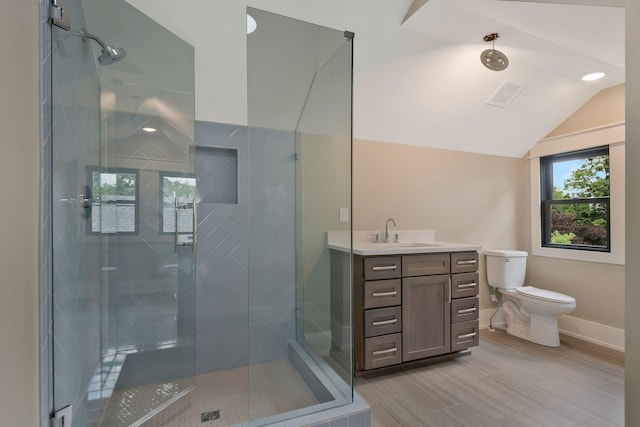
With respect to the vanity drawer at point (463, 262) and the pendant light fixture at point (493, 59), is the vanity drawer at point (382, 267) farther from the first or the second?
the pendant light fixture at point (493, 59)

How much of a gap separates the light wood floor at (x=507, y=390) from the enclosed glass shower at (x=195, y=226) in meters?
0.50

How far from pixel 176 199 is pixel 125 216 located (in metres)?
0.31

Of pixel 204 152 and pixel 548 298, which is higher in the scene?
pixel 204 152

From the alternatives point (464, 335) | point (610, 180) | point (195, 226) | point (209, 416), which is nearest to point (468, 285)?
point (464, 335)

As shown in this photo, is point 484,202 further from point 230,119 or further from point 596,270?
point 230,119

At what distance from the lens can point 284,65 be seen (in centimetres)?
184

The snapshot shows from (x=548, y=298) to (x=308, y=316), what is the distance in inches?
84.5

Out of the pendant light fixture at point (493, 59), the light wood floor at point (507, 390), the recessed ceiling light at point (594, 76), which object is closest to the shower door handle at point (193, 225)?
the light wood floor at point (507, 390)

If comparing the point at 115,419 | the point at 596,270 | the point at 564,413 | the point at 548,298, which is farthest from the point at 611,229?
the point at 115,419

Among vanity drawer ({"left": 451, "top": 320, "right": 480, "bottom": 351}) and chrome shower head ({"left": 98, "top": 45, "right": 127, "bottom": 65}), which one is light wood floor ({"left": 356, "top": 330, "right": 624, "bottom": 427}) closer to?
vanity drawer ({"left": 451, "top": 320, "right": 480, "bottom": 351})

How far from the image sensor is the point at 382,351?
2109 mm

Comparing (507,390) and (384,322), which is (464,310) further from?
(384,322)

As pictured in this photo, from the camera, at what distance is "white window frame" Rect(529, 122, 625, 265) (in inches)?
103

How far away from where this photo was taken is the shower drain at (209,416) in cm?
171
